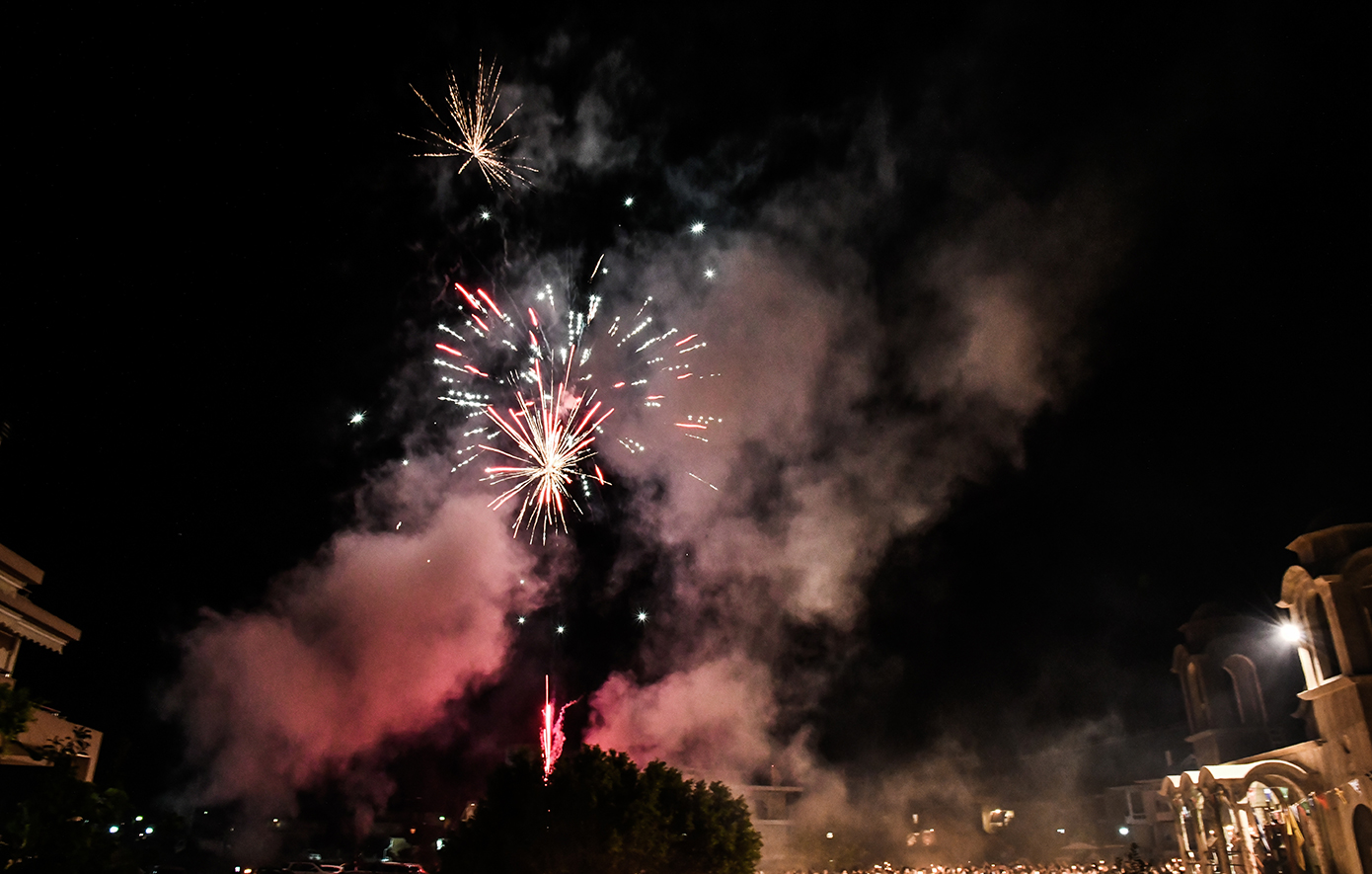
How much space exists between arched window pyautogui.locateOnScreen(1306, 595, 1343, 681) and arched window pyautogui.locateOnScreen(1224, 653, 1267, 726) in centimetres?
731

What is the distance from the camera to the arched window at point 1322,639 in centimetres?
2058

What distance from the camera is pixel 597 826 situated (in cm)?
2141

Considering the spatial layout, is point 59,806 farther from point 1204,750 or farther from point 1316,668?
point 1204,750

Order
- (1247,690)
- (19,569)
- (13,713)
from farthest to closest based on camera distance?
(1247,690) → (19,569) → (13,713)

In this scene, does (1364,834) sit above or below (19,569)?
below

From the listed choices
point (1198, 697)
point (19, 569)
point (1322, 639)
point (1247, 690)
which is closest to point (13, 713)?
point (19, 569)

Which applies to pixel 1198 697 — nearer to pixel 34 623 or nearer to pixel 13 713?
pixel 13 713

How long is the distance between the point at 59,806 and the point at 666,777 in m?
17.3

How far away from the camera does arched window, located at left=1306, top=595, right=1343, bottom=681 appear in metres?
20.6

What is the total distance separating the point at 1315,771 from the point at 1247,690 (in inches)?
327

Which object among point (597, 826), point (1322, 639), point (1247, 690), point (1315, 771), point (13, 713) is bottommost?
point (13, 713)

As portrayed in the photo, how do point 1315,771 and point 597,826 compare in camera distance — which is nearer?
point 1315,771

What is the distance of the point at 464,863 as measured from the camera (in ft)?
73.4

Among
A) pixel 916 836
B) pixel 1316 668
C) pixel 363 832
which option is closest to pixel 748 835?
pixel 1316 668
